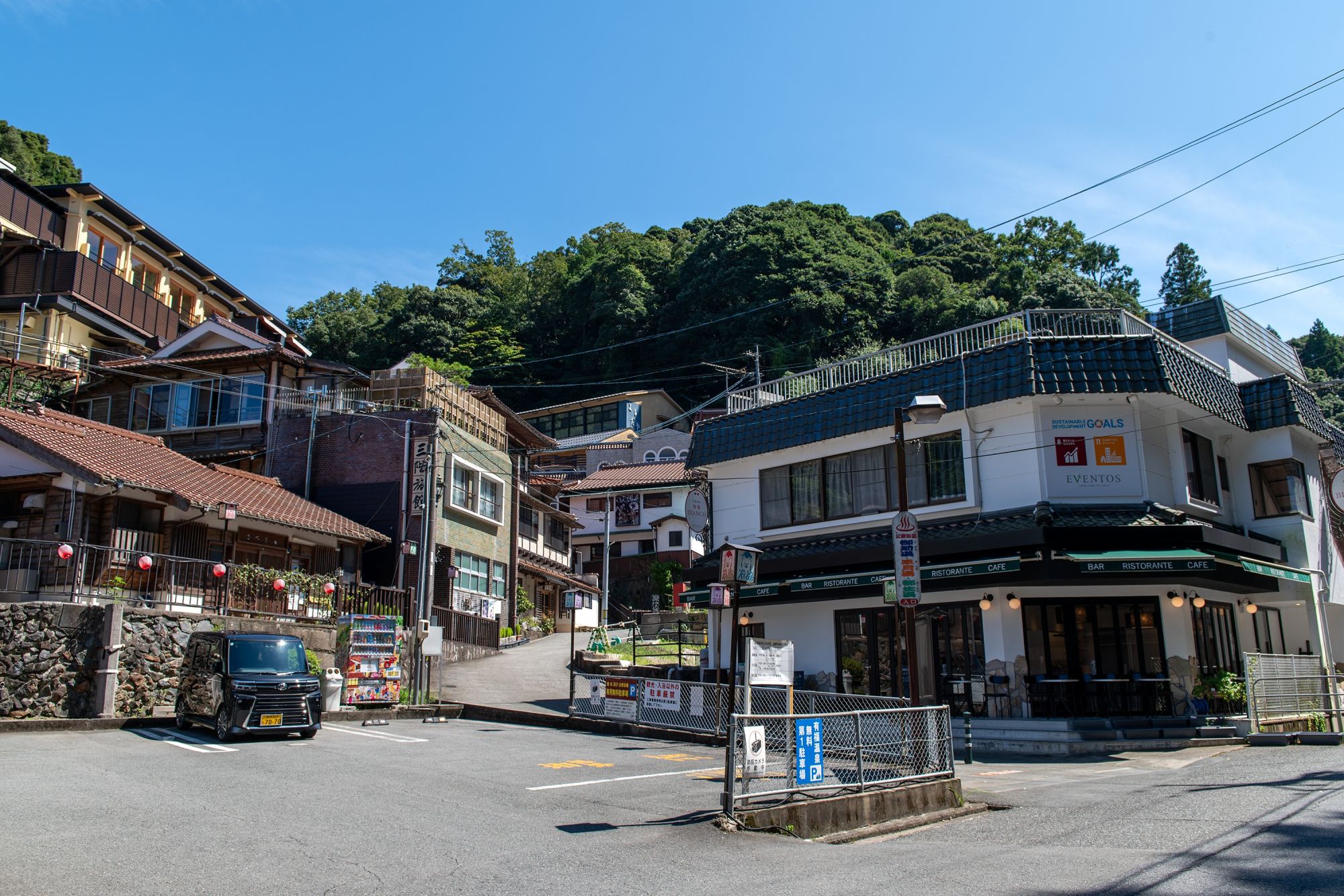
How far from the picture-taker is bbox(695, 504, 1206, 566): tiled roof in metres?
18.0

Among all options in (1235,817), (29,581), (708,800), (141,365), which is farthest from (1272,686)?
(141,365)

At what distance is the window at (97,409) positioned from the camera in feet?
112

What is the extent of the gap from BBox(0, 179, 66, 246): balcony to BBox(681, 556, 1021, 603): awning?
3178cm

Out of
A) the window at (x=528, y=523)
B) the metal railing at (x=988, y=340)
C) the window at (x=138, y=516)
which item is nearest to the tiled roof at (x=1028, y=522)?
the metal railing at (x=988, y=340)

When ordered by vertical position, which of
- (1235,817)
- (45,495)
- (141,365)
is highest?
(141,365)

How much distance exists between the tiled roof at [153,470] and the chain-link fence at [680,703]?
10.9 meters

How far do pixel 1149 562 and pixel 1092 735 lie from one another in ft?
11.3

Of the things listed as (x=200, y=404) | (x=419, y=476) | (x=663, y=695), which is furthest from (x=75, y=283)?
(x=663, y=695)

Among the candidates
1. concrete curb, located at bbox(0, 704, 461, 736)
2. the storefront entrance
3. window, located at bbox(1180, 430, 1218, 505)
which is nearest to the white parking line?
the storefront entrance

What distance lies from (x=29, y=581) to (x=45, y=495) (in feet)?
7.89

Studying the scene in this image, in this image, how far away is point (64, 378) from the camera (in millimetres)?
34531

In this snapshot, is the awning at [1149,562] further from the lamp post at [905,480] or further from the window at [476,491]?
the window at [476,491]

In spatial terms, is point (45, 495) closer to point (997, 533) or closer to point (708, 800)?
point (708, 800)

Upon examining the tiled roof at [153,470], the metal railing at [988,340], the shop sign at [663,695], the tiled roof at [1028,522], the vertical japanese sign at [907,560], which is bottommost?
the shop sign at [663,695]
